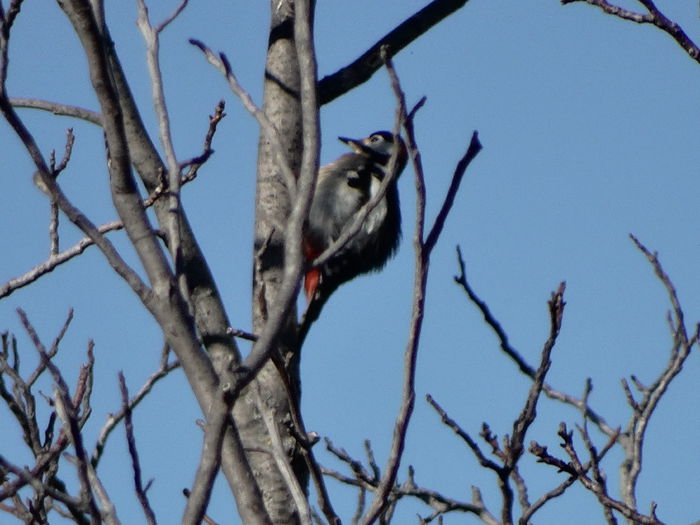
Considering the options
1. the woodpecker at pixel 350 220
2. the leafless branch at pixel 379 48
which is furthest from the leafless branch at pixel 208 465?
the woodpecker at pixel 350 220

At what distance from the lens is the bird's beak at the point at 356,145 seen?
915 cm

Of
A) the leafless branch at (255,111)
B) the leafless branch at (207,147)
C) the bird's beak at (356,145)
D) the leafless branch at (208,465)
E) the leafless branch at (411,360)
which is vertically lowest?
the leafless branch at (208,465)

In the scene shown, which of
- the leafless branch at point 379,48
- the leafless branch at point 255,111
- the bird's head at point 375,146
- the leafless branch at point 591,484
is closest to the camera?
the leafless branch at point 255,111

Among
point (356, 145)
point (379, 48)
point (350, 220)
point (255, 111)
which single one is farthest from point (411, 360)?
point (356, 145)

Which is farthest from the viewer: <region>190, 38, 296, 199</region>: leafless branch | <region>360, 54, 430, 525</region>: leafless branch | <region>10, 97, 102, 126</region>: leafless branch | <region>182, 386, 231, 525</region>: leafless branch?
<region>10, 97, 102, 126</region>: leafless branch

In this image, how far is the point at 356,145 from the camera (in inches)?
362

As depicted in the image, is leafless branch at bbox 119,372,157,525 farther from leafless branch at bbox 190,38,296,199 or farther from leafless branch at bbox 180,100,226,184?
leafless branch at bbox 180,100,226,184

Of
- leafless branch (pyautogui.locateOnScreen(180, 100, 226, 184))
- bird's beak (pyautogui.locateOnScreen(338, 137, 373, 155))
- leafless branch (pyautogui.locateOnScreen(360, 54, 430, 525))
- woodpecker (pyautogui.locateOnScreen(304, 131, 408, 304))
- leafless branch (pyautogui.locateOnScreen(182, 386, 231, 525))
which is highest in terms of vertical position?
bird's beak (pyautogui.locateOnScreen(338, 137, 373, 155))

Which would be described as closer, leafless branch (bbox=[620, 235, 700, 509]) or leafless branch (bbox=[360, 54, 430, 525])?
leafless branch (bbox=[360, 54, 430, 525])

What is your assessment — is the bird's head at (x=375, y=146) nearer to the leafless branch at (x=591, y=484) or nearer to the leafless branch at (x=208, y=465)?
the leafless branch at (x=591, y=484)

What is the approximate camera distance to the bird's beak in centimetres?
915

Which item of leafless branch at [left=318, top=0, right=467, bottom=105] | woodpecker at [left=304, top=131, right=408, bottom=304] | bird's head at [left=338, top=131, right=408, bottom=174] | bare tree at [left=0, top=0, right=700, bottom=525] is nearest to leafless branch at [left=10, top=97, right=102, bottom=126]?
bare tree at [left=0, top=0, right=700, bottom=525]

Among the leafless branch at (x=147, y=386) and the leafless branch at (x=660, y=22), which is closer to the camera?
the leafless branch at (x=660, y=22)

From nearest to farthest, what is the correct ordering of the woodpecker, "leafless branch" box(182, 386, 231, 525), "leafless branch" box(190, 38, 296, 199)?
"leafless branch" box(182, 386, 231, 525) < "leafless branch" box(190, 38, 296, 199) < the woodpecker
